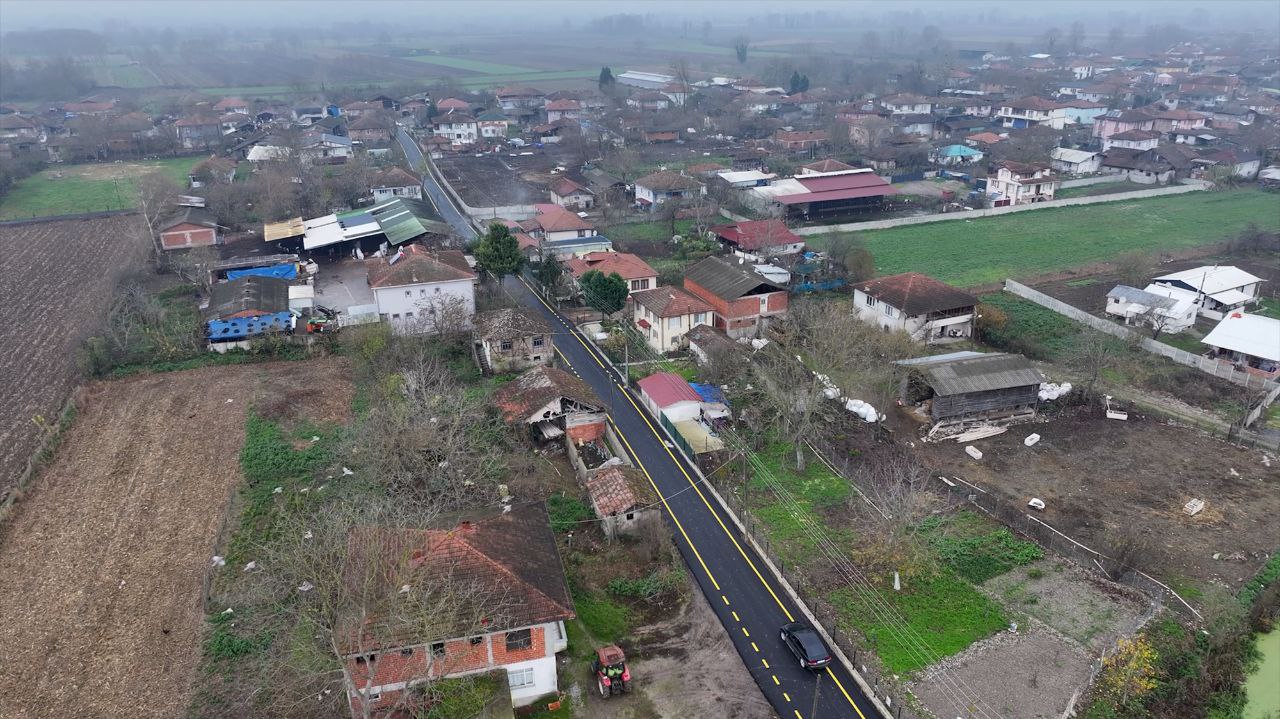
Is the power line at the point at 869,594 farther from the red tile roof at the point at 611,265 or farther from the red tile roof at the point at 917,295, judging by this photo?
the red tile roof at the point at 611,265

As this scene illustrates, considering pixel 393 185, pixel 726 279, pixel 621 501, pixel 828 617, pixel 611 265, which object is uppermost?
pixel 726 279

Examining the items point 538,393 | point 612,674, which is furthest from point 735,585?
point 538,393

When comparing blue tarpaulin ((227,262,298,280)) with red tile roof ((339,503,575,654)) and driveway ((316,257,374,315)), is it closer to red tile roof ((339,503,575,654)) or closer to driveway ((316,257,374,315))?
driveway ((316,257,374,315))

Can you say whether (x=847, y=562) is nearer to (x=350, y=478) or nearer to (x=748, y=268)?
(x=350, y=478)

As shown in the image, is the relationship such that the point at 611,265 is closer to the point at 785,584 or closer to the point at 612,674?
the point at 785,584

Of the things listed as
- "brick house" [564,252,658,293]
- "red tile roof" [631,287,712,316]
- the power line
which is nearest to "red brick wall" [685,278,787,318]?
"red tile roof" [631,287,712,316]

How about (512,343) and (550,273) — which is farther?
(550,273)
